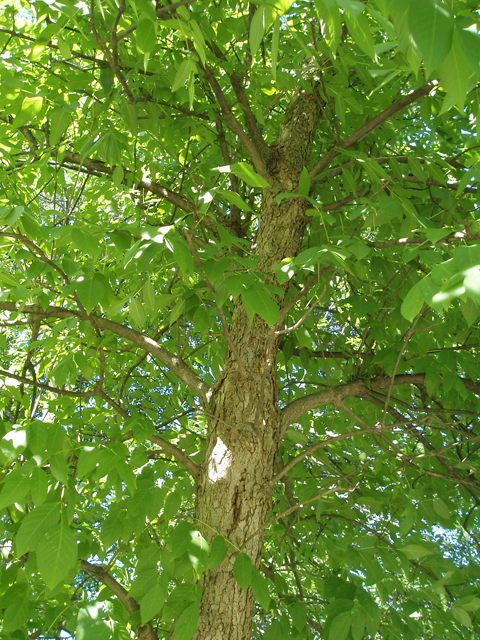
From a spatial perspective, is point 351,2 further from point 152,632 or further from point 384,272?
point 152,632

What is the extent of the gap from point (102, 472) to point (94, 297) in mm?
526

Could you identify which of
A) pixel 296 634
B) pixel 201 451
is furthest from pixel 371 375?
pixel 296 634

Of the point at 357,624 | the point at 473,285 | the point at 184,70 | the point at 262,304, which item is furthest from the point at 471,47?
the point at 357,624

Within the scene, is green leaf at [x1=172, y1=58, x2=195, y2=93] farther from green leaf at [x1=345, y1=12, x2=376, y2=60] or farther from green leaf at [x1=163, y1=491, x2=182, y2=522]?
green leaf at [x1=163, y1=491, x2=182, y2=522]

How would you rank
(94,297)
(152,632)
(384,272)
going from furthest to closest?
(384,272) → (152,632) → (94,297)

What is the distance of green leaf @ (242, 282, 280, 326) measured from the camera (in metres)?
1.20

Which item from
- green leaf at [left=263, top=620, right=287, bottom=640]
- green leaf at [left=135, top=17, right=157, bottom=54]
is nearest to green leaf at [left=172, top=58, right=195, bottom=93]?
green leaf at [left=135, top=17, right=157, bottom=54]

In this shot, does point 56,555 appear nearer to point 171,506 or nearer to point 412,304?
point 171,506

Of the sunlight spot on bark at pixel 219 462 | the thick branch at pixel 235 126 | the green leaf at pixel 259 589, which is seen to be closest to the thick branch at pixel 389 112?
the thick branch at pixel 235 126

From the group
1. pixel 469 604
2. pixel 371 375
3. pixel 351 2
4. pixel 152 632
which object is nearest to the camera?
pixel 351 2

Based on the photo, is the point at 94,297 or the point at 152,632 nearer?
the point at 94,297

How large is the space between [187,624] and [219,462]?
59 centimetres

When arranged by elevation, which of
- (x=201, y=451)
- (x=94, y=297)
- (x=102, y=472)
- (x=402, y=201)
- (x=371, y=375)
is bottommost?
(x=102, y=472)

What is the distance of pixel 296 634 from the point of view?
1985 mm
